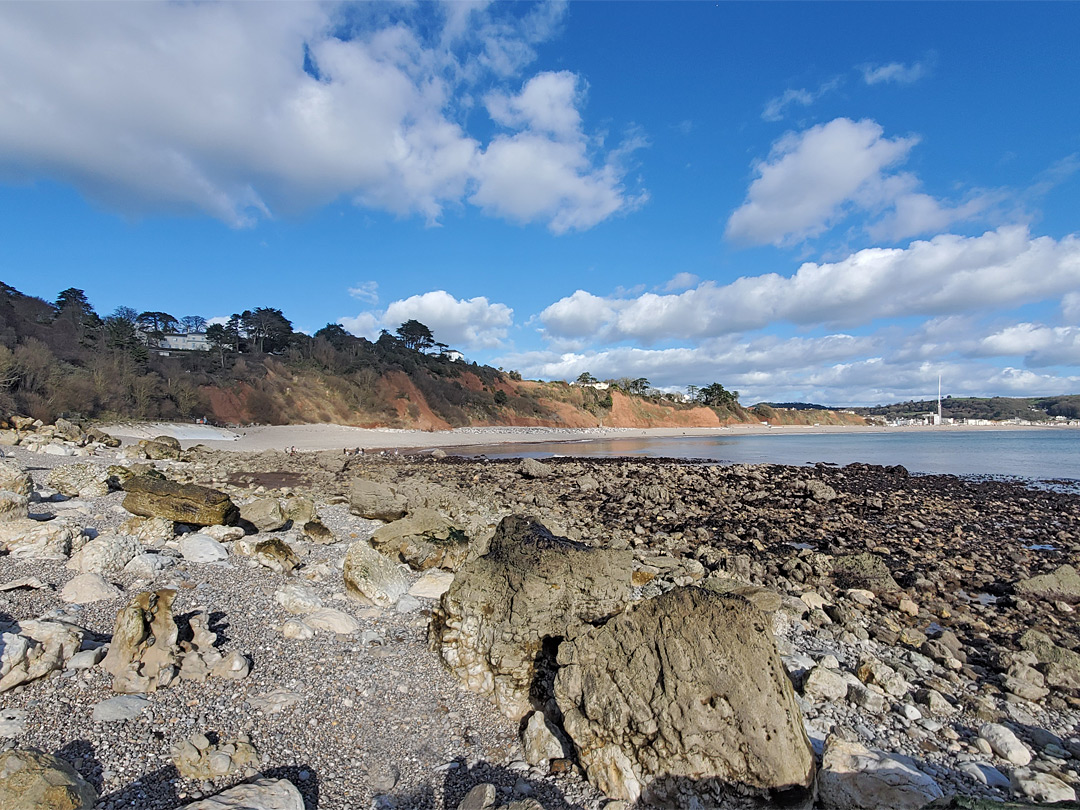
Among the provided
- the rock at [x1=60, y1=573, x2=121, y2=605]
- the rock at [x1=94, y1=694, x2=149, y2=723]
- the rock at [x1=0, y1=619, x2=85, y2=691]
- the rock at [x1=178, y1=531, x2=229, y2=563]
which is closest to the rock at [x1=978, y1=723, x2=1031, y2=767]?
the rock at [x1=94, y1=694, x2=149, y2=723]

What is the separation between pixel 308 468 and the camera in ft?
71.2

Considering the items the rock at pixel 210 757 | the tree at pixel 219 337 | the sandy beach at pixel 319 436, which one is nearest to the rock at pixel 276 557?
the rock at pixel 210 757

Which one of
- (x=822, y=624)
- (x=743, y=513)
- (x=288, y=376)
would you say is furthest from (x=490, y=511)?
(x=288, y=376)

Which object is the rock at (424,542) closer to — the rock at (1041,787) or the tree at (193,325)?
the rock at (1041,787)

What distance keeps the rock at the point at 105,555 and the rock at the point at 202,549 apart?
0.55 metres

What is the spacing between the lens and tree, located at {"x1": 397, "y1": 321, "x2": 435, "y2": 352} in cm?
7825

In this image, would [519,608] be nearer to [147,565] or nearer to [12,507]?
[147,565]

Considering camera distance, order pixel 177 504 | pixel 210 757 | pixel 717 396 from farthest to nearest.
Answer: pixel 717 396, pixel 177 504, pixel 210 757

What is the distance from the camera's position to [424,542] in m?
7.44

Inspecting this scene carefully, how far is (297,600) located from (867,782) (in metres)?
5.03

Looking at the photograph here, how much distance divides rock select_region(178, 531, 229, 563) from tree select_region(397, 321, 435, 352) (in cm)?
7272

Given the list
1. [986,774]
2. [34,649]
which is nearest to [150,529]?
[34,649]

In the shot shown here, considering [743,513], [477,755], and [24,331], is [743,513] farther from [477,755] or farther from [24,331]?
[24,331]

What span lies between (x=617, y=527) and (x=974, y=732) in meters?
8.03
